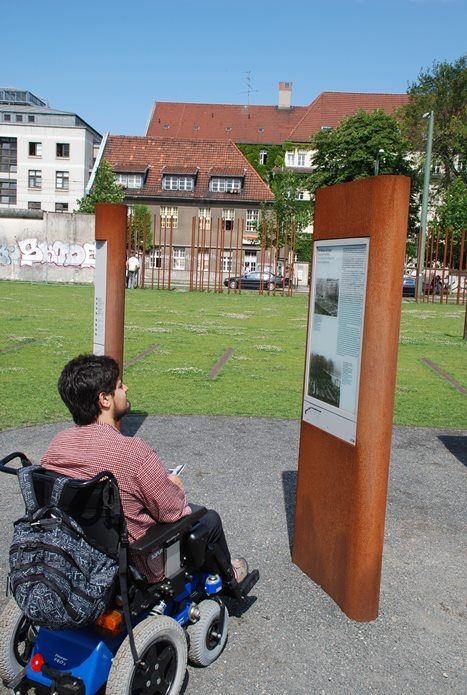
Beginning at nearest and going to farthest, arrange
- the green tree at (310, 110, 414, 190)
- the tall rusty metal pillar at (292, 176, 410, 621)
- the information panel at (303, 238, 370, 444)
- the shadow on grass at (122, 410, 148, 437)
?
the tall rusty metal pillar at (292, 176, 410, 621)
the information panel at (303, 238, 370, 444)
the shadow on grass at (122, 410, 148, 437)
the green tree at (310, 110, 414, 190)

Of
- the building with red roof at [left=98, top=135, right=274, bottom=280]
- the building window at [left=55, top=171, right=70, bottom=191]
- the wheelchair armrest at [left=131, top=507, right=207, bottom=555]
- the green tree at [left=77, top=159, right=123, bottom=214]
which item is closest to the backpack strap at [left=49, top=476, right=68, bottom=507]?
the wheelchair armrest at [left=131, top=507, right=207, bottom=555]

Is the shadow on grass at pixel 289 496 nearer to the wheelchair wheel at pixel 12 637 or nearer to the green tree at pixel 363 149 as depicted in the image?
the wheelchair wheel at pixel 12 637

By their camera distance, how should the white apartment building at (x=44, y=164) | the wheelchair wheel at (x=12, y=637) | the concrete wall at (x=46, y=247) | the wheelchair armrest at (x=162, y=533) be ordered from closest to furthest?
1. the wheelchair armrest at (x=162, y=533)
2. the wheelchair wheel at (x=12, y=637)
3. the concrete wall at (x=46, y=247)
4. the white apartment building at (x=44, y=164)

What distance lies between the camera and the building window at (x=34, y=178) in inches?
3073

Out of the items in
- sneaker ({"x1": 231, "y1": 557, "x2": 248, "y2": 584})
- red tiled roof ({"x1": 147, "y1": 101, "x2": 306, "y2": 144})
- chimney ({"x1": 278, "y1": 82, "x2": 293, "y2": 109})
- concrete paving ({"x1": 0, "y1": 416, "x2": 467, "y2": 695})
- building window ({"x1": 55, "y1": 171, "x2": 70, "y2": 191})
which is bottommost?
concrete paving ({"x1": 0, "y1": 416, "x2": 467, "y2": 695})

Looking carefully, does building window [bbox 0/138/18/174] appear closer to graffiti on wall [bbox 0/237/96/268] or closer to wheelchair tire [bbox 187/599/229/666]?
graffiti on wall [bbox 0/237/96/268]

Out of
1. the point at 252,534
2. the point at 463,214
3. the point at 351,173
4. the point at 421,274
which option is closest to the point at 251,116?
the point at 351,173

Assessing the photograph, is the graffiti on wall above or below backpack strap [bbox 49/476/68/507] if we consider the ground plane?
above

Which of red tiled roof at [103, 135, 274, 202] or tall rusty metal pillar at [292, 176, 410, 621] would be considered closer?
tall rusty metal pillar at [292, 176, 410, 621]

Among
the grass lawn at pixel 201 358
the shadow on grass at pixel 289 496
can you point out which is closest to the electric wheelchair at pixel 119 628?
the shadow on grass at pixel 289 496

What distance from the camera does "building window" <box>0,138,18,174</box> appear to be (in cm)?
7838

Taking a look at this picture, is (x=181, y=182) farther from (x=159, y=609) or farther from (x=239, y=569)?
(x=159, y=609)

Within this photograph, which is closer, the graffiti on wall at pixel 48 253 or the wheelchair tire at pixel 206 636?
the wheelchair tire at pixel 206 636

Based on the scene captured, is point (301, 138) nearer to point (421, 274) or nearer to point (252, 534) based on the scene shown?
point (421, 274)
